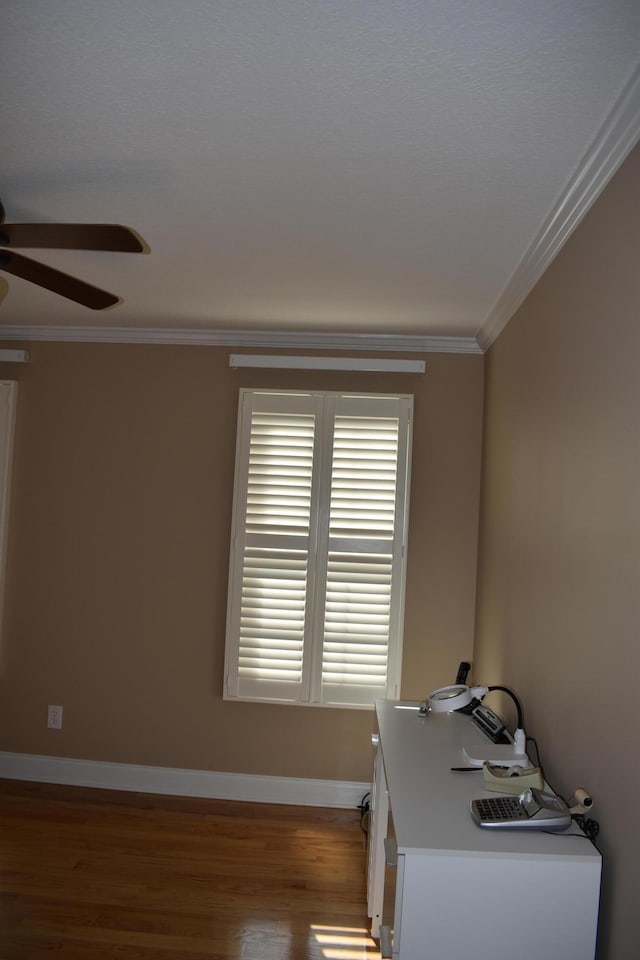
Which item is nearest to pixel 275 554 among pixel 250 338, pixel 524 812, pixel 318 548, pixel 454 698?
pixel 318 548

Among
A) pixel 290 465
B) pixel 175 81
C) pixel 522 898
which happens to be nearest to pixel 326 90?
pixel 175 81

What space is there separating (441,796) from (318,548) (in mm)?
2062

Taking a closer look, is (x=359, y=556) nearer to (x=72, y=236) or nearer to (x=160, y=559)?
(x=160, y=559)

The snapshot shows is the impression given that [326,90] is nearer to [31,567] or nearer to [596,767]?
[596,767]

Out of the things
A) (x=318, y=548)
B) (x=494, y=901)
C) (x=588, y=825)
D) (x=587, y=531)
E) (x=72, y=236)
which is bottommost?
(x=494, y=901)

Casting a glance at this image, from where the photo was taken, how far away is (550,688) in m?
2.41

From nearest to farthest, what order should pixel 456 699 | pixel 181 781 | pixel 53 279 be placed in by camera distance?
pixel 53 279 < pixel 456 699 < pixel 181 781

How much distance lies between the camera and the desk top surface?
1.80 meters

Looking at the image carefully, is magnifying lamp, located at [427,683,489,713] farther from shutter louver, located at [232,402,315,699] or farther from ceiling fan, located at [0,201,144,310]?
ceiling fan, located at [0,201,144,310]

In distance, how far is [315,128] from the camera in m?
1.98

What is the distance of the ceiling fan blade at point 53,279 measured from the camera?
7.84 feet

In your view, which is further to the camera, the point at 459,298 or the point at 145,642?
the point at 145,642

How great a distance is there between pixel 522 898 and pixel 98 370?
3459 mm

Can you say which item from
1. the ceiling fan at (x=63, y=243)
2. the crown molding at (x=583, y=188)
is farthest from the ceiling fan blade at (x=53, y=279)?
the crown molding at (x=583, y=188)
